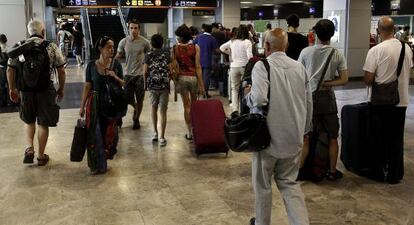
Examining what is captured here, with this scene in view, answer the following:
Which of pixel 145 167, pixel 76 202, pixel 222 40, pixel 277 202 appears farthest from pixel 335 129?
pixel 222 40

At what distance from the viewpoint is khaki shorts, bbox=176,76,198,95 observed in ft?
18.7

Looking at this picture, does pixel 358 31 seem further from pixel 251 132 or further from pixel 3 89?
pixel 251 132

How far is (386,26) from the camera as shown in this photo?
13.4ft

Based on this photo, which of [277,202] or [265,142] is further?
[277,202]

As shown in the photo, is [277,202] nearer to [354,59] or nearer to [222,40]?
[222,40]

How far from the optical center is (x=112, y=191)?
421 centimetres

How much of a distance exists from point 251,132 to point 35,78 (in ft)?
9.74

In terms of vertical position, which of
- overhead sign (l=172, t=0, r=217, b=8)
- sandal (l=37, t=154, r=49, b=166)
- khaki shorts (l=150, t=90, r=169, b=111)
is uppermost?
overhead sign (l=172, t=0, r=217, b=8)

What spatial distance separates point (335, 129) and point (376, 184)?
70 centimetres

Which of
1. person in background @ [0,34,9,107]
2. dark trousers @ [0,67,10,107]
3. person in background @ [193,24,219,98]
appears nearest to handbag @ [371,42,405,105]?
person in background @ [193,24,219,98]

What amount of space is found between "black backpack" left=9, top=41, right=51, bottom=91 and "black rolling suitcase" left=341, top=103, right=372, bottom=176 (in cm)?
325

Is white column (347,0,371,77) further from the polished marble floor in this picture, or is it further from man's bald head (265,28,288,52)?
man's bald head (265,28,288,52)

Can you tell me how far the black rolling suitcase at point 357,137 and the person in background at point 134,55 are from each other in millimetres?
3092

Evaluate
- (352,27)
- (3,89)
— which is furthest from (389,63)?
(352,27)
